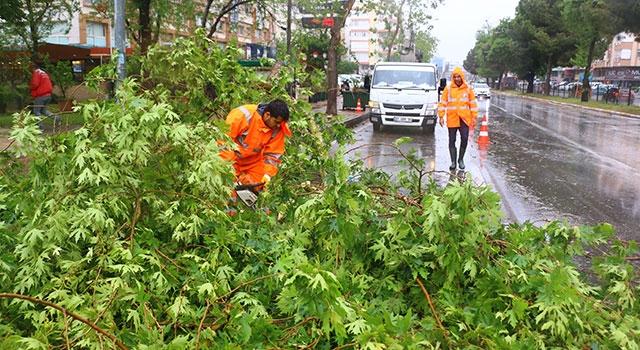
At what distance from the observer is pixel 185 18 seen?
56.2ft

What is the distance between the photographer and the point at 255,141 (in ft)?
14.3

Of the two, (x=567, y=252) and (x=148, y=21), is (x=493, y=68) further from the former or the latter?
(x=567, y=252)

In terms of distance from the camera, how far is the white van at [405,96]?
1556 cm

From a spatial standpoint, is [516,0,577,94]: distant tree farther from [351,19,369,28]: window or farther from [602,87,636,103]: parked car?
[351,19,369,28]: window

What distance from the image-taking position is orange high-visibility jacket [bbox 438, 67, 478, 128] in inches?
362

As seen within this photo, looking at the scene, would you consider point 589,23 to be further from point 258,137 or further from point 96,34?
point 96,34

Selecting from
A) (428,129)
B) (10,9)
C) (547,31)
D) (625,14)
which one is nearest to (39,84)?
(10,9)

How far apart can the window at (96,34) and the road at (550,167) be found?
88.9 ft

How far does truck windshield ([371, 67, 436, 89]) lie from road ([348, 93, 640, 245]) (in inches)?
59.3

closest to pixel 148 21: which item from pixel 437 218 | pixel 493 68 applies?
pixel 437 218

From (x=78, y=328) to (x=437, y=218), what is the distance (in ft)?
5.67

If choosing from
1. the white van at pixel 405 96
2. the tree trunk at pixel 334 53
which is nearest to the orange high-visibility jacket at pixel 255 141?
the white van at pixel 405 96

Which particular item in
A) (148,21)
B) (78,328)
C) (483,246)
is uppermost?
(148,21)

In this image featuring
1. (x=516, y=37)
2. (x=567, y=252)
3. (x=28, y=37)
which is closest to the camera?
(x=567, y=252)
